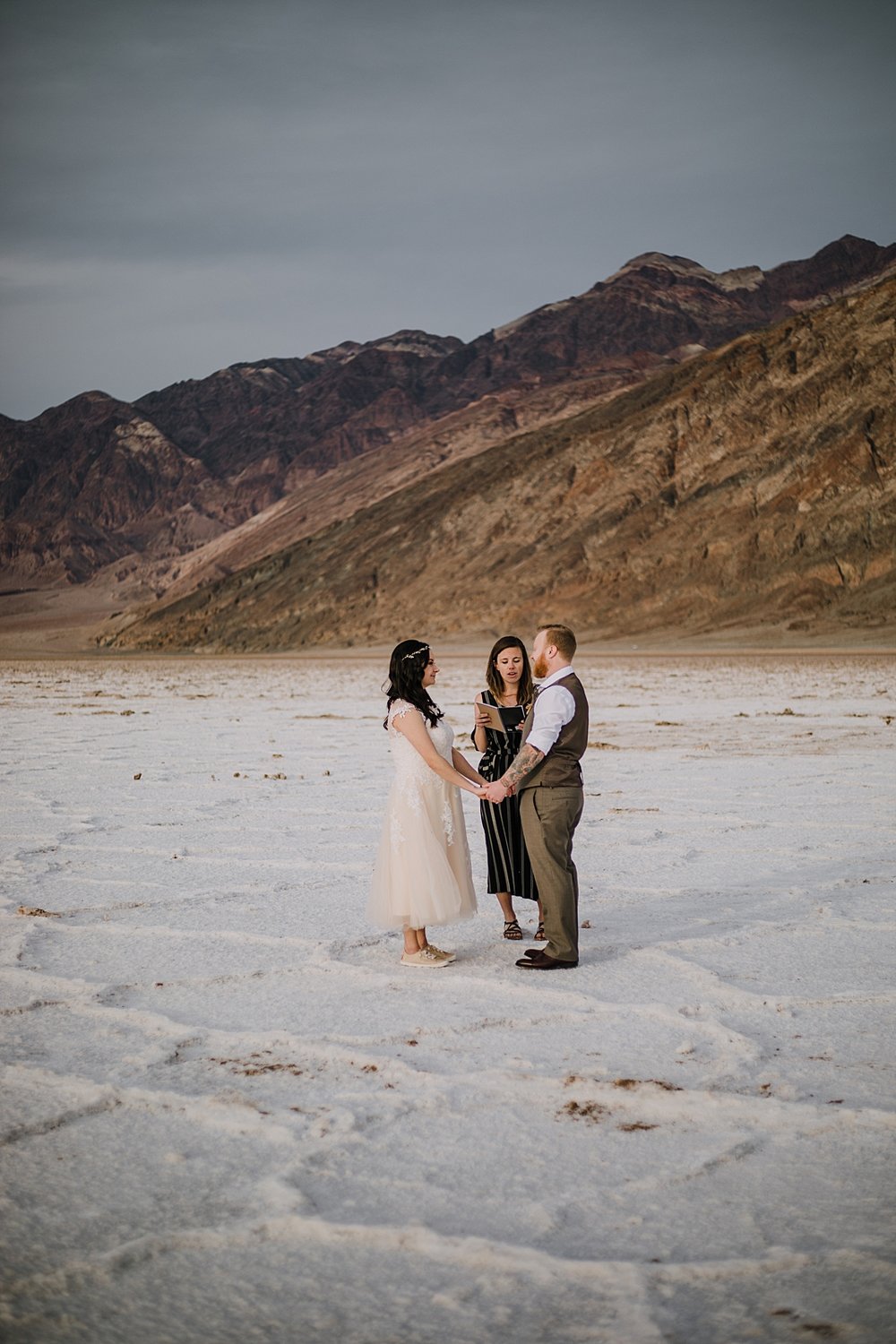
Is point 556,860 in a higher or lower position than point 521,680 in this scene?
lower

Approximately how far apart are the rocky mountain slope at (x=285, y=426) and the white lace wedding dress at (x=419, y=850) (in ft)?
326

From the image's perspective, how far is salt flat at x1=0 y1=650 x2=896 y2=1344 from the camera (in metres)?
2.60

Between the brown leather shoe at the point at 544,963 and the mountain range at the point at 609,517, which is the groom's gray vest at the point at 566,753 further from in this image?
the mountain range at the point at 609,517

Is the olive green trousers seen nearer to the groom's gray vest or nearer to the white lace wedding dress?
the groom's gray vest

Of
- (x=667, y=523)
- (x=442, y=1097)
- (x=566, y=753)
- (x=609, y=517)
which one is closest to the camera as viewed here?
(x=442, y=1097)

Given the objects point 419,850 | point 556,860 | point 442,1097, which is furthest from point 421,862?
point 442,1097

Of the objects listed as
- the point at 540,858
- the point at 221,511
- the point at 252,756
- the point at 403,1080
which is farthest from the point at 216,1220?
the point at 221,511

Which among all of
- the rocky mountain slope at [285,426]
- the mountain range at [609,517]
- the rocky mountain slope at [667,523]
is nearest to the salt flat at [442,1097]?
the rocky mountain slope at [667,523]

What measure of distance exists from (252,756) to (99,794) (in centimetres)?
277

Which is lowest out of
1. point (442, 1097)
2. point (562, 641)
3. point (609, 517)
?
point (442, 1097)

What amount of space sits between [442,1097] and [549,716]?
1617 mm

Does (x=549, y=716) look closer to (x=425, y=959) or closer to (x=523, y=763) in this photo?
(x=523, y=763)

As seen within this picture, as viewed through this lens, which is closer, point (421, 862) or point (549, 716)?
point (549, 716)

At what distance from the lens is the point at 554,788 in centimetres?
487
